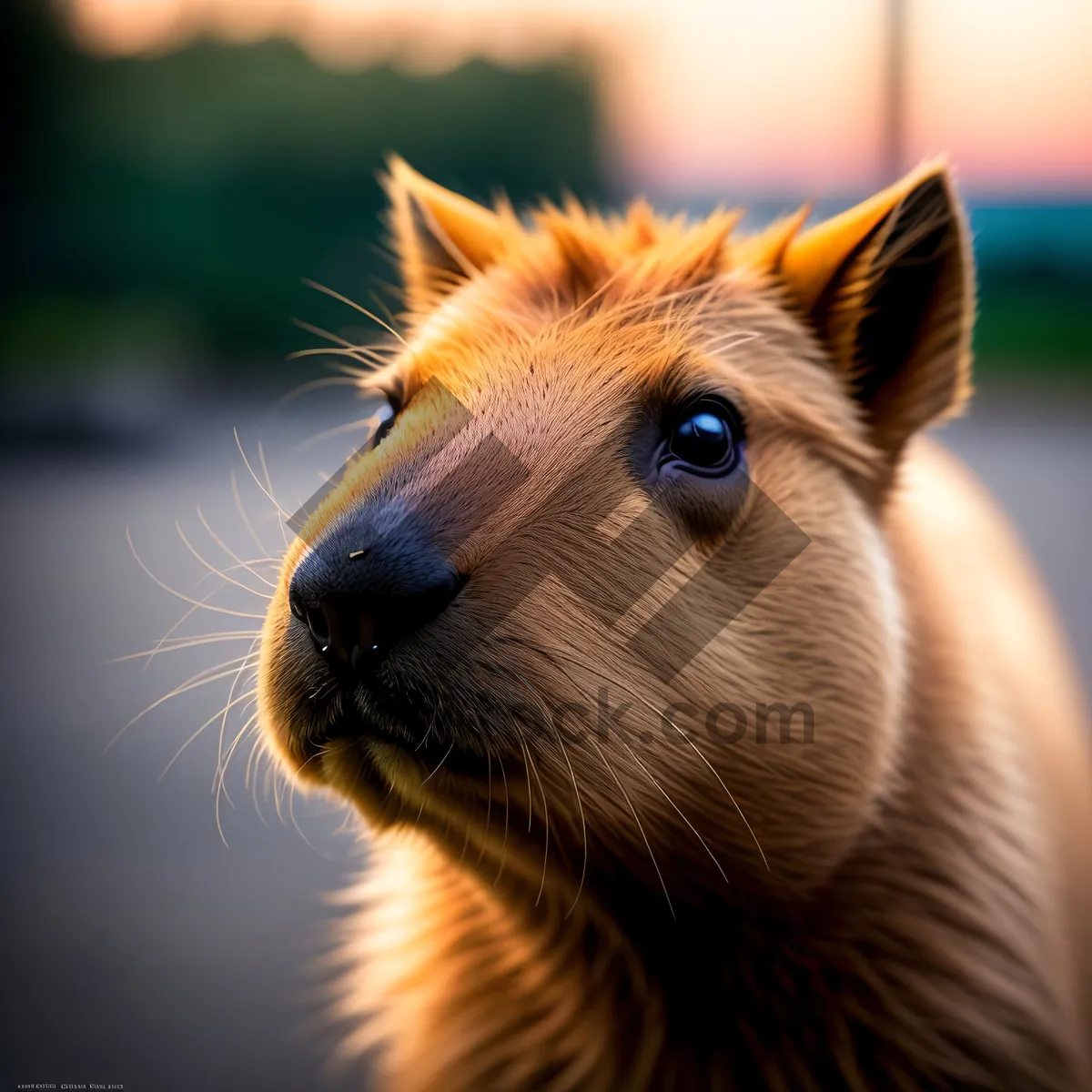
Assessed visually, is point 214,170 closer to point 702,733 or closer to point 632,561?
point 632,561

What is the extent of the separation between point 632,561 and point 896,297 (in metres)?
0.56

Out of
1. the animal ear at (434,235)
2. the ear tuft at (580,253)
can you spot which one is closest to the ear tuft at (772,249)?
the ear tuft at (580,253)

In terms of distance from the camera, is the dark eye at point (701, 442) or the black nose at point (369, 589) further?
the dark eye at point (701, 442)

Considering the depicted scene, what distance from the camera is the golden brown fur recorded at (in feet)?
3.29

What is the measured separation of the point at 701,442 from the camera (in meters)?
1.11

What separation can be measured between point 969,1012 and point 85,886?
1.98m

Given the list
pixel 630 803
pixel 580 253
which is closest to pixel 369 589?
pixel 630 803

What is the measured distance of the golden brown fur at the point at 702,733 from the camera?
1004 millimetres

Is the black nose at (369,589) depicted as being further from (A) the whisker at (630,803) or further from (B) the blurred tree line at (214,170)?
(B) the blurred tree line at (214,170)

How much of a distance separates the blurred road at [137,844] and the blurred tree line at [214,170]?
29.6 inches

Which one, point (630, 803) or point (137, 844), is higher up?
point (630, 803)

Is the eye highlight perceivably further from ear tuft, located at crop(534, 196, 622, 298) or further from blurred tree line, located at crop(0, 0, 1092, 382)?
blurred tree line, located at crop(0, 0, 1092, 382)

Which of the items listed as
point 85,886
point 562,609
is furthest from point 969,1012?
point 85,886

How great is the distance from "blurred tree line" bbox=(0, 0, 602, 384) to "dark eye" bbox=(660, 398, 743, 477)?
1.41 meters
